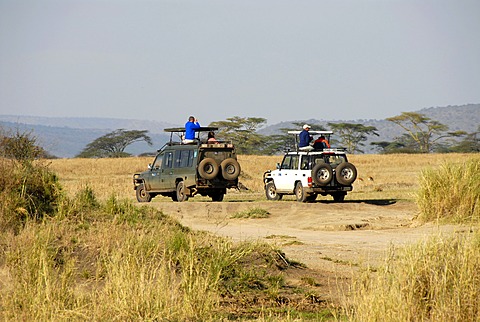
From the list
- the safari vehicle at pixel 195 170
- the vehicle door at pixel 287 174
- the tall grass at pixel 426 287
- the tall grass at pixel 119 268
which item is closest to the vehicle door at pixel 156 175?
the safari vehicle at pixel 195 170

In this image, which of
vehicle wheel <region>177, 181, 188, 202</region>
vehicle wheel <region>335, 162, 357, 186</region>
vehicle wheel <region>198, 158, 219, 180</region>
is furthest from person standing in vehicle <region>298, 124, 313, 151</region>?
vehicle wheel <region>177, 181, 188, 202</region>

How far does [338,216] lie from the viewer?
2306 cm

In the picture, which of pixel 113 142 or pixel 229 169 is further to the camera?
pixel 113 142

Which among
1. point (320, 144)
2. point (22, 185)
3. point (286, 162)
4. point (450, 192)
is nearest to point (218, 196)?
point (286, 162)

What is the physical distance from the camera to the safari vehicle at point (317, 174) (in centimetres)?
2578

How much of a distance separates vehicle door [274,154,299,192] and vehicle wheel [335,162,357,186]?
56.9 inches

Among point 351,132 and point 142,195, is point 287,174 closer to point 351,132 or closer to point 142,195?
point 142,195

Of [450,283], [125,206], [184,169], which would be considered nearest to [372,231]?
[125,206]

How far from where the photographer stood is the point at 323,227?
832 inches

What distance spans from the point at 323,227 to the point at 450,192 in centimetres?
308

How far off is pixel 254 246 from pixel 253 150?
81933mm

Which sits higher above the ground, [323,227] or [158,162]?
[158,162]

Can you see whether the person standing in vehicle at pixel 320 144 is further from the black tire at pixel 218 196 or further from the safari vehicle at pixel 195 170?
the black tire at pixel 218 196

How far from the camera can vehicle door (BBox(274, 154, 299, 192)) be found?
88.7 feet
